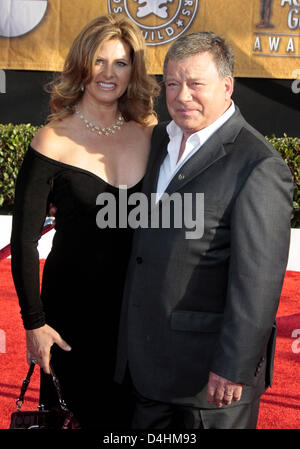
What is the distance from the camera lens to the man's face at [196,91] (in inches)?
88.7

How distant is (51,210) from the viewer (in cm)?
263

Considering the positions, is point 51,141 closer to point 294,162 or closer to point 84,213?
point 84,213

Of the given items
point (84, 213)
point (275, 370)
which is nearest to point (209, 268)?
point (84, 213)

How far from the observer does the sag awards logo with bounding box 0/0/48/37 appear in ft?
28.1

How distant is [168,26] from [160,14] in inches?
7.3

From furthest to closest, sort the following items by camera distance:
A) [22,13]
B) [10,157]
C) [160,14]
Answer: [22,13] → [160,14] → [10,157]

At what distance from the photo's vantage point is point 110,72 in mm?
2615

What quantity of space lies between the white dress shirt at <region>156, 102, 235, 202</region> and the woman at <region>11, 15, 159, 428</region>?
0.63 ft

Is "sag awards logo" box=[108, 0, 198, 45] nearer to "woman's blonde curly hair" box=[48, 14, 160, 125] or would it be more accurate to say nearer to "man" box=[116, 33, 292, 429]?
"woman's blonde curly hair" box=[48, 14, 160, 125]

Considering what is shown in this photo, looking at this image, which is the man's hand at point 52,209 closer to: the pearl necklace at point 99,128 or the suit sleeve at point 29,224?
the suit sleeve at point 29,224

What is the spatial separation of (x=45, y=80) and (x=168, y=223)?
23.9 ft

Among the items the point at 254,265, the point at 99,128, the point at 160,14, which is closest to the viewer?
the point at 254,265

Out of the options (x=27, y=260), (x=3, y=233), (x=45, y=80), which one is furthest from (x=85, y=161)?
(x=45, y=80)

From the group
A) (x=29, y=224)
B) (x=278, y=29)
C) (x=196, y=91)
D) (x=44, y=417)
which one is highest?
(x=278, y=29)
